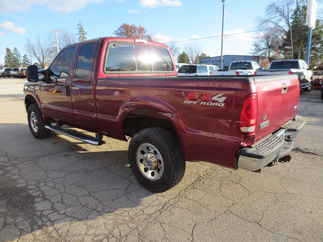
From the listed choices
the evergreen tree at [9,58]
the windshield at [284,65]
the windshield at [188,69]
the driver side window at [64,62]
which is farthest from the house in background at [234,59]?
the evergreen tree at [9,58]

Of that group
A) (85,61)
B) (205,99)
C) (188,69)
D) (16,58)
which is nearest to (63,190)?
(85,61)

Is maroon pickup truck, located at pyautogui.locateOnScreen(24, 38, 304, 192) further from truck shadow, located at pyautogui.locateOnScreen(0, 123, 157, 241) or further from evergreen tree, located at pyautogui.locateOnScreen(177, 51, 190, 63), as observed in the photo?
evergreen tree, located at pyautogui.locateOnScreen(177, 51, 190, 63)

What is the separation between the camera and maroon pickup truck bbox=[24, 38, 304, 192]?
2213 millimetres

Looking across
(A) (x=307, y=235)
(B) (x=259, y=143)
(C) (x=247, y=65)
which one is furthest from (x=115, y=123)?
(C) (x=247, y=65)

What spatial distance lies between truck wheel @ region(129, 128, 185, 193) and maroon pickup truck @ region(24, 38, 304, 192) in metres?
0.01

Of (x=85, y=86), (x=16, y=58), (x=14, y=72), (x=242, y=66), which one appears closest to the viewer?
(x=85, y=86)

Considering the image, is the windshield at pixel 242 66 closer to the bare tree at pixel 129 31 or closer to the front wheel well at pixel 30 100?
the front wheel well at pixel 30 100

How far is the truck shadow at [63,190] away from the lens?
97.7 inches

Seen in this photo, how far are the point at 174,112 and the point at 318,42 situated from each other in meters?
51.4

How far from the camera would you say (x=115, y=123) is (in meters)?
3.38

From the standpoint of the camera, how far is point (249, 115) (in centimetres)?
212

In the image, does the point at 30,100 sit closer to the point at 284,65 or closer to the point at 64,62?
the point at 64,62

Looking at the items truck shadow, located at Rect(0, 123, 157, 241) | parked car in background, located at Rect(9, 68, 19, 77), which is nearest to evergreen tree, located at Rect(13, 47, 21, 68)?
parked car in background, located at Rect(9, 68, 19, 77)

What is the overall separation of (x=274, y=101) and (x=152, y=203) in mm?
1816
